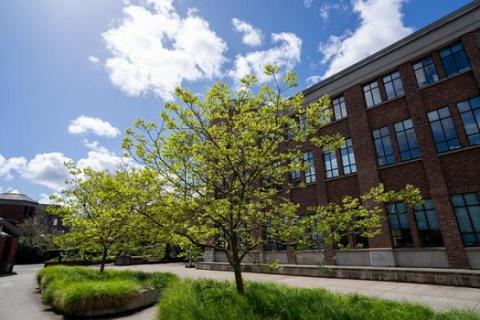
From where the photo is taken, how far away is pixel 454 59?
589 inches

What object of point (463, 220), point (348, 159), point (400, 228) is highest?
point (348, 159)

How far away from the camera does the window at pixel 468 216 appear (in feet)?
42.0

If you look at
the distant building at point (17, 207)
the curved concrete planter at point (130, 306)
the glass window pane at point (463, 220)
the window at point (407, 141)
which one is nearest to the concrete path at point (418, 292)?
the glass window pane at point (463, 220)

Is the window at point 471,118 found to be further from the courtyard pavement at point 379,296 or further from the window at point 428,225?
the courtyard pavement at point 379,296

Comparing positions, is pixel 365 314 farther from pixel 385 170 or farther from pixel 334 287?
pixel 385 170

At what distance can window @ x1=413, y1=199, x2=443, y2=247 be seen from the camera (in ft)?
45.7

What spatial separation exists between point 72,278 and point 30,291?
6554 mm

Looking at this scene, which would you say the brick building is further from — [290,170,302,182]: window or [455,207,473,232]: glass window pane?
[290,170,302,182]: window

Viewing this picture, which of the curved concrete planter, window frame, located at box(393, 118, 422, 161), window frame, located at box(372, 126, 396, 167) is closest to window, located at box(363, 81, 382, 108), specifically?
window frame, located at box(372, 126, 396, 167)

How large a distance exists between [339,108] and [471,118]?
307 inches

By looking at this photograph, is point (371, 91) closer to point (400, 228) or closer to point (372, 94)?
point (372, 94)

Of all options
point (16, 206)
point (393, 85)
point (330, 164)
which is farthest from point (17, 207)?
point (393, 85)

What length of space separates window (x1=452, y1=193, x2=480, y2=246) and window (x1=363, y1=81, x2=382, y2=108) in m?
7.54

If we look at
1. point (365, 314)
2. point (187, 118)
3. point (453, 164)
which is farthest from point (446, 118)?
point (187, 118)
